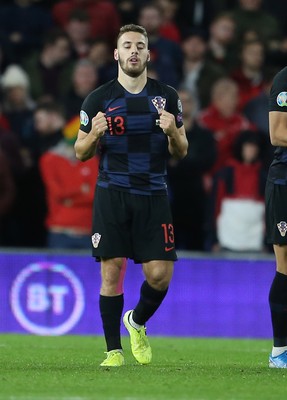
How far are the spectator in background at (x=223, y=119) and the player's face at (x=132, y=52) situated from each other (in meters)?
6.08

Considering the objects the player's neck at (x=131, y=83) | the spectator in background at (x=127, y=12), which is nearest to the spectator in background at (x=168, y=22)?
the spectator in background at (x=127, y=12)

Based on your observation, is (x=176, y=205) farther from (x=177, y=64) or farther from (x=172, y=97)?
(x=172, y=97)

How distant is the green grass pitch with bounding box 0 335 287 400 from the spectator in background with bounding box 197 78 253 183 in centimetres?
381

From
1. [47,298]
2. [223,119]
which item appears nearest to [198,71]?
[223,119]

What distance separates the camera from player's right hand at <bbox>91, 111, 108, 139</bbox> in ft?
28.9

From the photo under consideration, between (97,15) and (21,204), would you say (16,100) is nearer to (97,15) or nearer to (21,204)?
(21,204)

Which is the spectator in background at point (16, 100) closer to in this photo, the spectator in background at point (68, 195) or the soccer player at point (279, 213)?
the spectator in background at point (68, 195)

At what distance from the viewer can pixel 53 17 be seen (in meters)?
17.5

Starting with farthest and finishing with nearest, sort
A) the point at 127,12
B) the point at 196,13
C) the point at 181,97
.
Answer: the point at 196,13
the point at 127,12
the point at 181,97

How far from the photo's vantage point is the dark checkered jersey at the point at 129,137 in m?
9.04

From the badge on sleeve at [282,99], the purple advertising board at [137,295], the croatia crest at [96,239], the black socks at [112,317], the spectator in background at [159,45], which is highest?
the spectator in background at [159,45]

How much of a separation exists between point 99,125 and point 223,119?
6964 mm

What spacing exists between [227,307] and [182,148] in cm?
534

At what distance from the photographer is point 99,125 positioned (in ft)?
28.9
